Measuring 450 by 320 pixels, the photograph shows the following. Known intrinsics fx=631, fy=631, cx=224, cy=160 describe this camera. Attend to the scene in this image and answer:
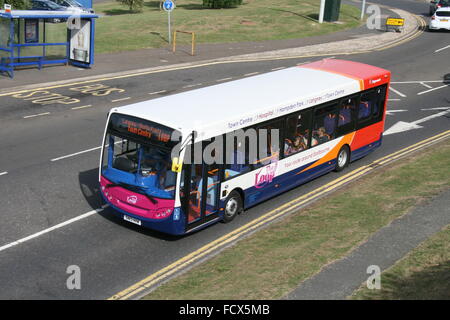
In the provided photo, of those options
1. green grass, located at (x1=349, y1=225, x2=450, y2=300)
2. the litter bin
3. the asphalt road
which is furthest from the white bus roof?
the litter bin

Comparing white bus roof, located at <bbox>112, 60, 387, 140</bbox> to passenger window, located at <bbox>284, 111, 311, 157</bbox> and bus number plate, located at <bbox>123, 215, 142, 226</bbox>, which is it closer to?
passenger window, located at <bbox>284, 111, 311, 157</bbox>

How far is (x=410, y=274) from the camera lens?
11.1m

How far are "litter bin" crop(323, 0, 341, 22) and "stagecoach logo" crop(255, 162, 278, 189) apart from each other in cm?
3386

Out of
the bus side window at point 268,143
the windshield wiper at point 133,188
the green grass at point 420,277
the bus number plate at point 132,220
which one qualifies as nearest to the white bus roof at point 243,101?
the bus side window at point 268,143

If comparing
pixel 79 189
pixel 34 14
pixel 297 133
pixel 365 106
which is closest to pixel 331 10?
pixel 34 14

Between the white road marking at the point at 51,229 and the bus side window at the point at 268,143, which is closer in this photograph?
the white road marking at the point at 51,229

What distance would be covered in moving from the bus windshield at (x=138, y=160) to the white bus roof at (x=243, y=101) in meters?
0.35

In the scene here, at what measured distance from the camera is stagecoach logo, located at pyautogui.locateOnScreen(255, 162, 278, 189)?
14719 mm

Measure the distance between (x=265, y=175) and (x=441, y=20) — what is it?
3479 cm

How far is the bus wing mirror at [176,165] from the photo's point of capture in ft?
40.6

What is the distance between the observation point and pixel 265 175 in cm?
1490

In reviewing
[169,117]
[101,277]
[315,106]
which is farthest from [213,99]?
[101,277]

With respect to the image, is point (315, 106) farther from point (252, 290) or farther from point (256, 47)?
point (256, 47)

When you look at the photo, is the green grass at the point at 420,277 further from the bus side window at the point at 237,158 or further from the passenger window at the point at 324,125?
the passenger window at the point at 324,125
